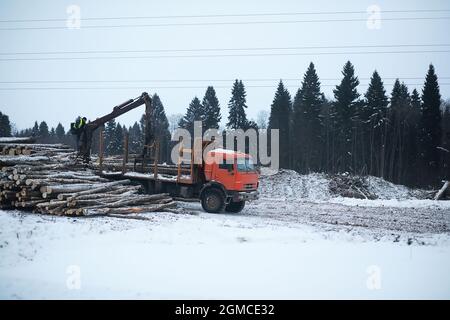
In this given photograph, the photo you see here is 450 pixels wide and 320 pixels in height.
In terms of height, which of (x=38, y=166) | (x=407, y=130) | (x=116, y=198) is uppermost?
(x=407, y=130)

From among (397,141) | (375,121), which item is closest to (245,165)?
(375,121)

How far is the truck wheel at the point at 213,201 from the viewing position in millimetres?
14664

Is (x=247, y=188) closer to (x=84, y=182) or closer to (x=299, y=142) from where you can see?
(x=84, y=182)

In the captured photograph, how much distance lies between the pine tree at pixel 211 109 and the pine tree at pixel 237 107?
8.10 feet

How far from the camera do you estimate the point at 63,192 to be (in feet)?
39.5

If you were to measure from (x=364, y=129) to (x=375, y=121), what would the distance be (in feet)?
6.46

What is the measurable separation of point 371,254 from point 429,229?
18.9 ft

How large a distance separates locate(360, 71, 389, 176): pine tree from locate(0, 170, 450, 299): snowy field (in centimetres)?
→ 3799

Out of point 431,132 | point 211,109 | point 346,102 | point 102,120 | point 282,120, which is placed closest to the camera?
point 102,120

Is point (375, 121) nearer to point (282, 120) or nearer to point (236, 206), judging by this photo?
point (282, 120)

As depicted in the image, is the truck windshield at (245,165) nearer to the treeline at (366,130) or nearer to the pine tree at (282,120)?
the treeline at (366,130)

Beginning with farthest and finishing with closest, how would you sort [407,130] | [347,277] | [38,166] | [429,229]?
[407,130] → [38,166] → [429,229] → [347,277]
